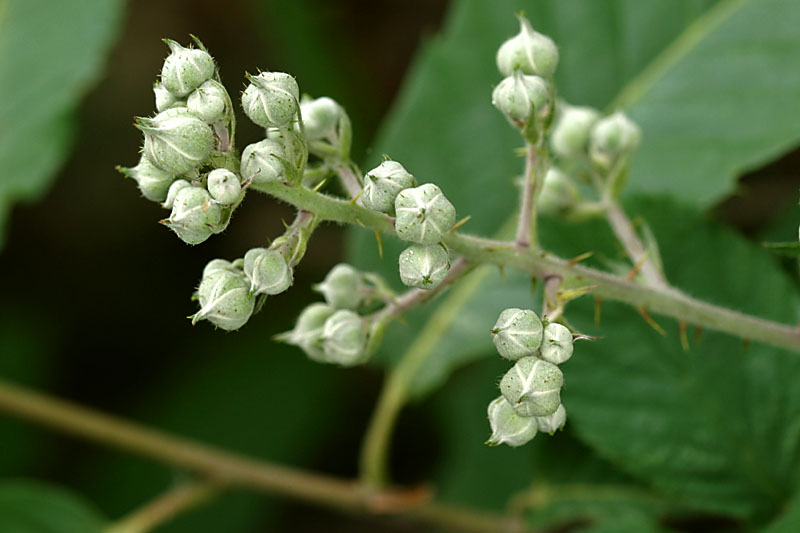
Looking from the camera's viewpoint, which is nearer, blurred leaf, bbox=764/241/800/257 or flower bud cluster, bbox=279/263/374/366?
blurred leaf, bbox=764/241/800/257

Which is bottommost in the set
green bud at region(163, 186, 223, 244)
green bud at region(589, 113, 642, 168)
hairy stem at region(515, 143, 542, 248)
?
green bud at region(163, 186, 223, 244)

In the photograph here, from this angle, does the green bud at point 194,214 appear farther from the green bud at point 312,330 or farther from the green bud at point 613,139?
the green bud at point 613,139

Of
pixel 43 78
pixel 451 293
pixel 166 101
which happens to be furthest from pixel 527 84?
pixel 43 78

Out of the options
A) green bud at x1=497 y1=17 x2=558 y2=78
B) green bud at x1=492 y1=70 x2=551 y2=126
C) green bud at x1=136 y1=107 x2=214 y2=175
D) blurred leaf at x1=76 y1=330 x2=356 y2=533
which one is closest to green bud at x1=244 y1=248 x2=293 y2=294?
green bud at x1=136 y1=107 x2=214 y2=175

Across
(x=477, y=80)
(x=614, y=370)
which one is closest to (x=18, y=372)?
(x=477, y=80)

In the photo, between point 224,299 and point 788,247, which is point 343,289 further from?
point 788,247

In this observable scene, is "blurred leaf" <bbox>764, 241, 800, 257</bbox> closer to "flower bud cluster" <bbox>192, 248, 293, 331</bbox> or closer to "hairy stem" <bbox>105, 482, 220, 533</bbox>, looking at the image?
"flower bud cluster" <bbox>192, 248, 293, 331</bbox>

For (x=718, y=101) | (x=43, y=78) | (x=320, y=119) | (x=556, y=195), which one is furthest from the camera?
(x=43, y=78)
